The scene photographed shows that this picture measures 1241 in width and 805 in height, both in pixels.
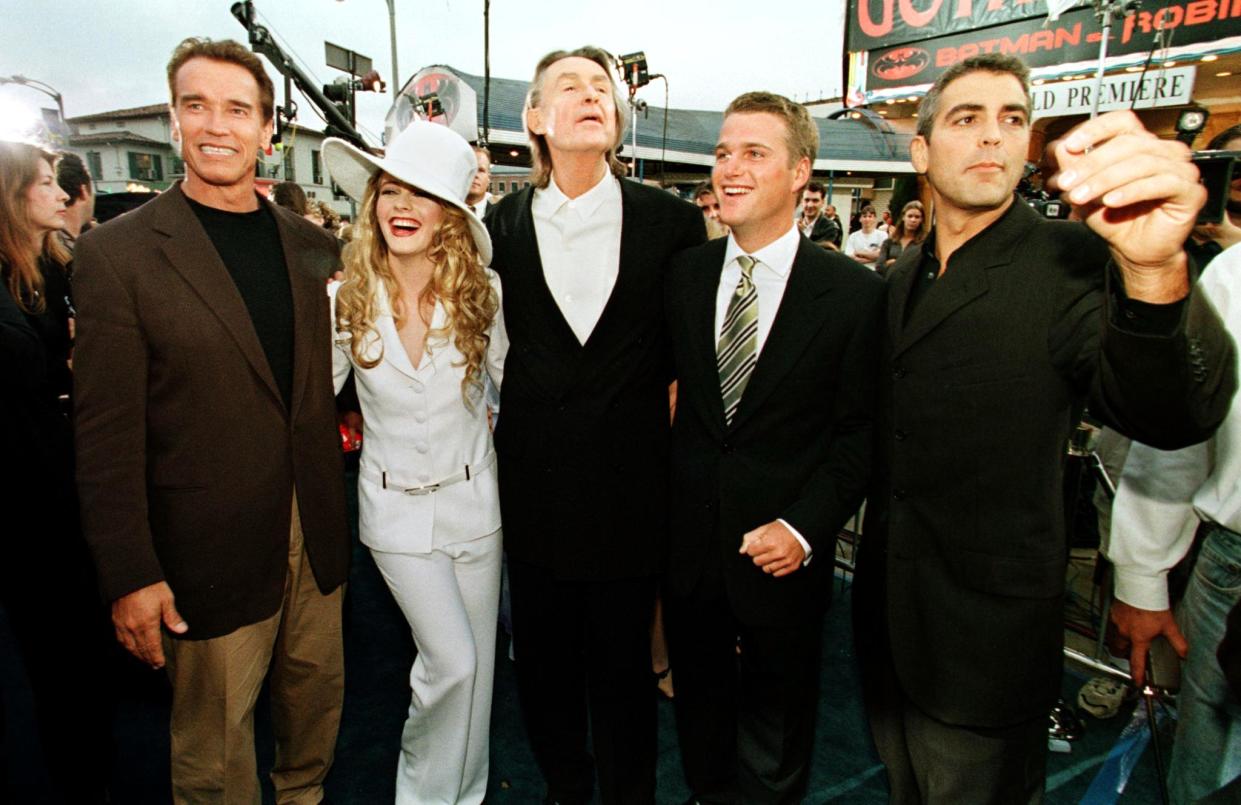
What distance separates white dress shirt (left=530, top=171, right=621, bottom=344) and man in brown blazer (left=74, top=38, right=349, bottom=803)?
680mm

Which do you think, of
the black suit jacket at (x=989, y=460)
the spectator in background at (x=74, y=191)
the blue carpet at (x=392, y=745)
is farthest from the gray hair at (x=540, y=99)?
the spectator in background at (x=74, y=191)

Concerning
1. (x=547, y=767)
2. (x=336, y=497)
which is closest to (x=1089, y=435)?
(x=547, y=767)

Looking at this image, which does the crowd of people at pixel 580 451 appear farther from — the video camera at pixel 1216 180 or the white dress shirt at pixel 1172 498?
the video camera at pixel 1216 180

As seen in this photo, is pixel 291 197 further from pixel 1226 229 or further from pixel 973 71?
pixel 1226 229

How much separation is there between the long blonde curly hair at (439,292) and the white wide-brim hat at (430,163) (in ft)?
0.20

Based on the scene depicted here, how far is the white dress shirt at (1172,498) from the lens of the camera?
1569 millimetres

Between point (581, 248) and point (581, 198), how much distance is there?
6.6 inches

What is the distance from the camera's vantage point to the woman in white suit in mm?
2135

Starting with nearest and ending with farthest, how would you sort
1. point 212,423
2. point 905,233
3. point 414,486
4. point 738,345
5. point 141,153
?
point 212,423
point 738,345
point 414,486
point 905,233
point 141,153

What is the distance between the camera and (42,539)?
2145mm

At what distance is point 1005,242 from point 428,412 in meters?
1.62

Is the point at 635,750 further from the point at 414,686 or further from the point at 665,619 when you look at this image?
the point at 414,686

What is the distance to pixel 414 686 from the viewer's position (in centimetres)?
227

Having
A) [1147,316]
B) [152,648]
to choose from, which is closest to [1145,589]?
[1147,316]
